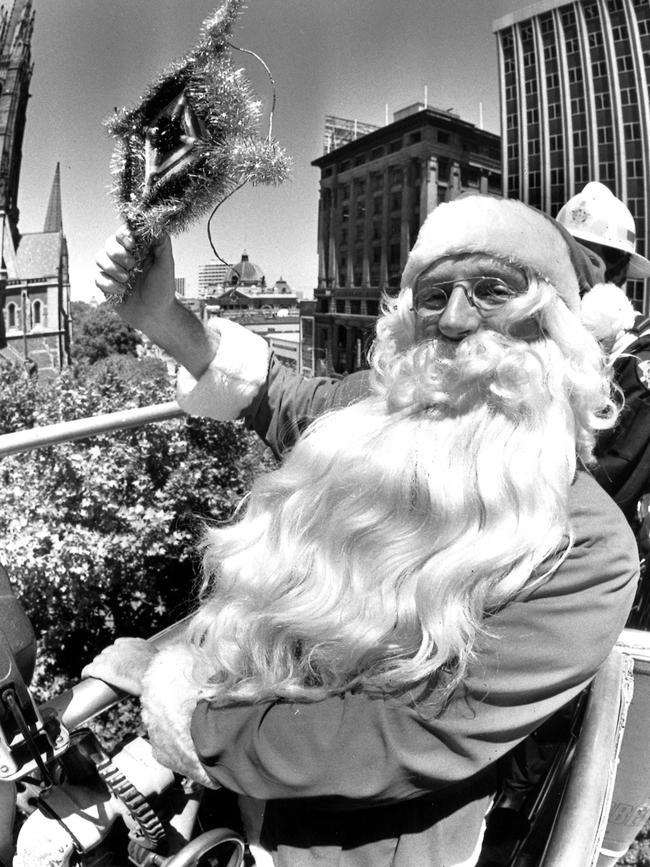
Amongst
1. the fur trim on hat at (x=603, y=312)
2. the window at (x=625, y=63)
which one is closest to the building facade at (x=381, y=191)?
the window at (x=625, y=63)

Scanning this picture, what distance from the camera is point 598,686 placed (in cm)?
126

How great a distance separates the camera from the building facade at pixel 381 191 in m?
11.1

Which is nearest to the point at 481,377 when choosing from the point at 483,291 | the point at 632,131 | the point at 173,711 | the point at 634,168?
the point at 483,291

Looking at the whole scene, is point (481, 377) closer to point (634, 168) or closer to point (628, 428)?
point (628, 428)

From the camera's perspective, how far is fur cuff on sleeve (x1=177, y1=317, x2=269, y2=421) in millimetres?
1773

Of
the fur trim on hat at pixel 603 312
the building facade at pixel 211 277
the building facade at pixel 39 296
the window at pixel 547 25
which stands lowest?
the fur trim on hat at pixel 603 312

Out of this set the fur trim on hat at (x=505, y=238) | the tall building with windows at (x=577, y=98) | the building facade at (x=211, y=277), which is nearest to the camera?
the fur trim on hat at (x=505, y=238)

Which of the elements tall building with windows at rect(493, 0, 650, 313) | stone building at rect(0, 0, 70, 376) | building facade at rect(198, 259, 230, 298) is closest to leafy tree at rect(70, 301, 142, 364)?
stone building at rect(0, 0, 70, 376)

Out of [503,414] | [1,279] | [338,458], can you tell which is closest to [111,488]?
[338,458]

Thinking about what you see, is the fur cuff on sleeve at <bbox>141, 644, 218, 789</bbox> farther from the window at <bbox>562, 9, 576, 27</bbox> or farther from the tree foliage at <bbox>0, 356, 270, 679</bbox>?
the window at <bbox>562, 9, 576, 27</bbox>

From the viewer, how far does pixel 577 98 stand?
579 inches

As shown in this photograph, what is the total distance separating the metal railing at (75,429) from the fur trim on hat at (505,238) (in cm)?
114

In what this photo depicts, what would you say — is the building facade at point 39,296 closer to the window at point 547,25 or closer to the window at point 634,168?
the window at point 634,168

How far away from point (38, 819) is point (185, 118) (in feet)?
4.66
